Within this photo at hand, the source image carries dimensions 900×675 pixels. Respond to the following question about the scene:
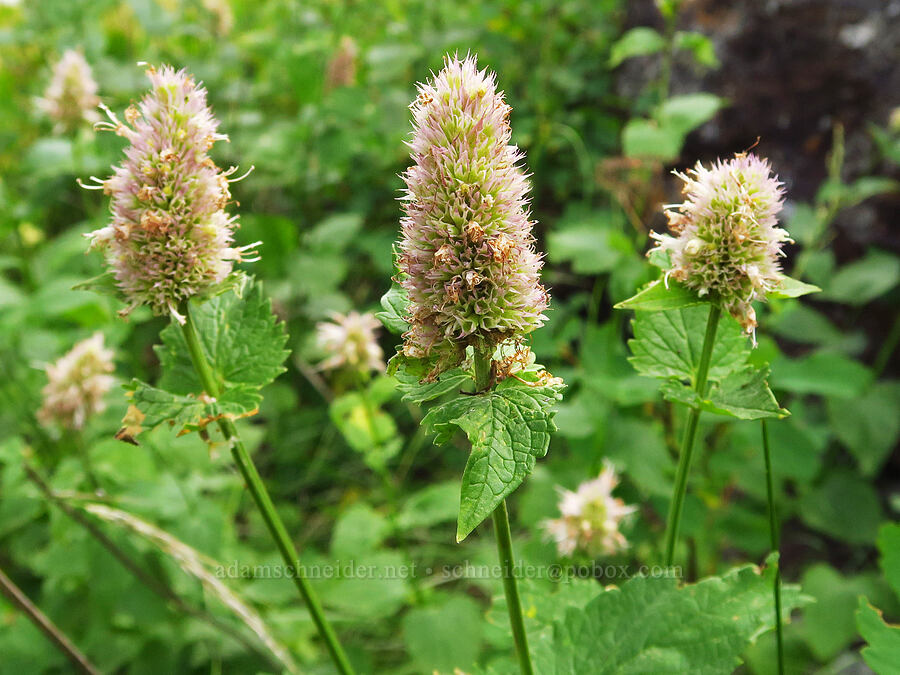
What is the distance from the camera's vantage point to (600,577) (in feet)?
8.82

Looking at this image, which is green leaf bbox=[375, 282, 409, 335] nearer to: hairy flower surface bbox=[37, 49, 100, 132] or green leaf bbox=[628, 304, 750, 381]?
green leaf bbox=[628, 304, 750, 381]

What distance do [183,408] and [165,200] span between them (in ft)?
1.28

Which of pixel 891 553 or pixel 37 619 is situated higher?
pixel 891 553

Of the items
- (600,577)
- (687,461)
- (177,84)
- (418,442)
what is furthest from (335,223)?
(687,461)

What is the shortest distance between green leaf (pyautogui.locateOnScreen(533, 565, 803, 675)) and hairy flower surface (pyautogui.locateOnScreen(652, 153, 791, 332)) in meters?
0.49

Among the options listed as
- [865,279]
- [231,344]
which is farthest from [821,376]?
[231,344]

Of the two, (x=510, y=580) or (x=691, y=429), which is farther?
(x=691, y=429)

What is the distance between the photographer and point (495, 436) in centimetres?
102

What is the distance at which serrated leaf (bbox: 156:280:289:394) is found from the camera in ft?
4.70

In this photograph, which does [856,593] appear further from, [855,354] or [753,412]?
[753,412]

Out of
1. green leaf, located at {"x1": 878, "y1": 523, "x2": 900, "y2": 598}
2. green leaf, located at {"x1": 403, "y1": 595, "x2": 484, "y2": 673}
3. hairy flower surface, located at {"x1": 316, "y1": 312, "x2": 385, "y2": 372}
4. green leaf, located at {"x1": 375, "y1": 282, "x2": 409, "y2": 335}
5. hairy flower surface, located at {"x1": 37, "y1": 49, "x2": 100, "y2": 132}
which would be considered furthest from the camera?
hairy flower surface, located at {"x1": 37, "y1": 49, "x2": 100, "y2": 132}

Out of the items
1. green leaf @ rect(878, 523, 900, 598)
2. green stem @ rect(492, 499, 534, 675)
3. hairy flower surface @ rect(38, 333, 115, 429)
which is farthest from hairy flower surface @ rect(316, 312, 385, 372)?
green leaf @ rect(878, 523, 900, 598)

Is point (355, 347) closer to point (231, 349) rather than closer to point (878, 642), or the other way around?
point (231, 349)

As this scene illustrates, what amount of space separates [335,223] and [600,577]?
88.9 inches
